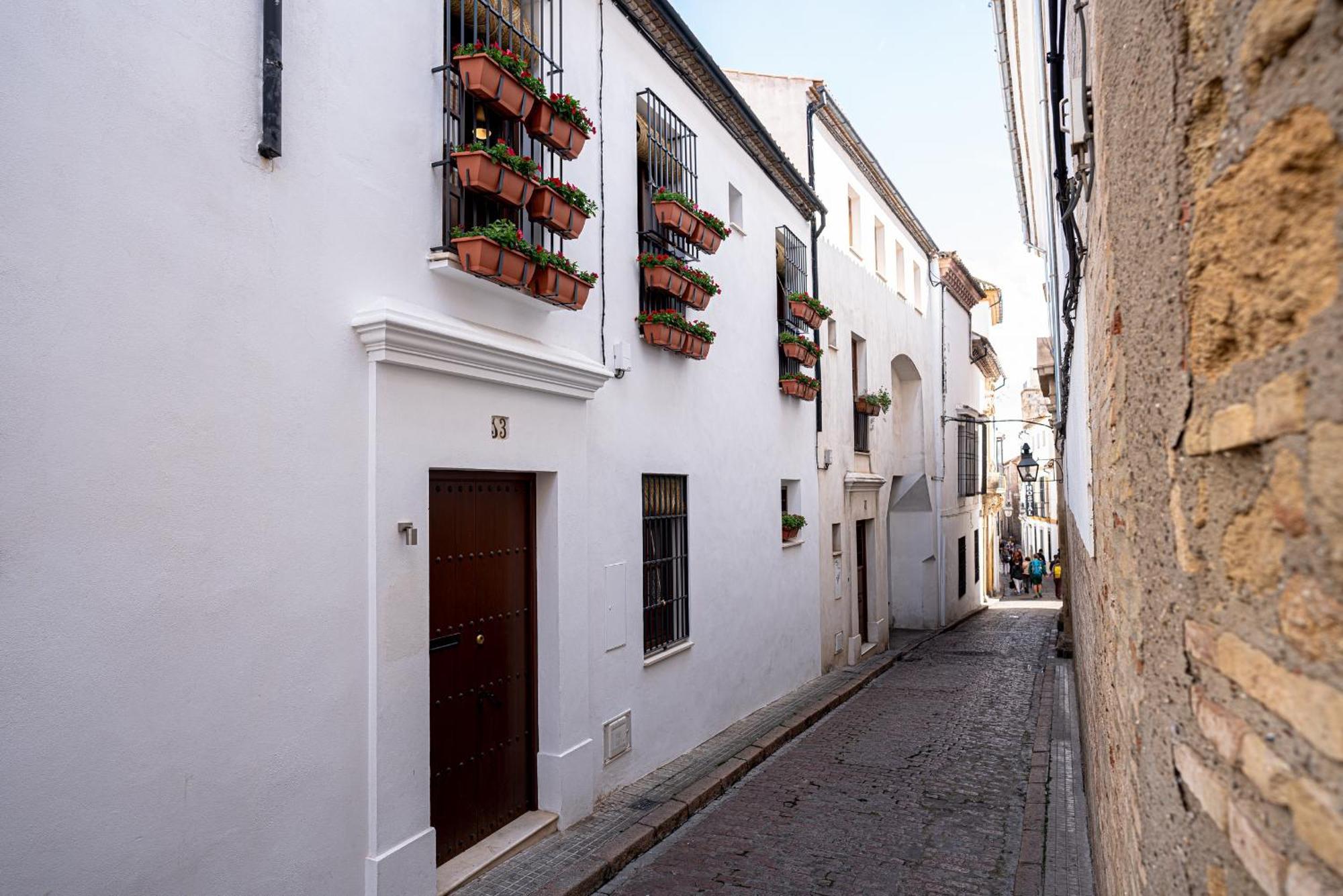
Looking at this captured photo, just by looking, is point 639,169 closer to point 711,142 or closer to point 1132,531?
point 711,142

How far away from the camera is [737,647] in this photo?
9.42 metres

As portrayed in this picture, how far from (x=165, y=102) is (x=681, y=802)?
5643 mm

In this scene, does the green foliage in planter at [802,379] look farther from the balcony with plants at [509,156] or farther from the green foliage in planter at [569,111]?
the green foliage in planter at [569,111]

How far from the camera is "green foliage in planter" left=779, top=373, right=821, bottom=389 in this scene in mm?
11000

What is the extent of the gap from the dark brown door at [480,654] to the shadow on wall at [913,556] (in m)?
13.7

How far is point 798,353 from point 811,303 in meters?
0.82

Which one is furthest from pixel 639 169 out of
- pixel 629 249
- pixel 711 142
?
pixel 711 142

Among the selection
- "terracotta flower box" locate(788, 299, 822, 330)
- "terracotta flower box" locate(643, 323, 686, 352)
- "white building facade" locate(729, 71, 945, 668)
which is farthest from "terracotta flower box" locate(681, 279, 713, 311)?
"white building facade" locate(729, 71, 945, 668)

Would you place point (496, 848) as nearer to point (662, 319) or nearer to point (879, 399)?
point (662, 319)

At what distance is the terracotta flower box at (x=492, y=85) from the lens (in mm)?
4988

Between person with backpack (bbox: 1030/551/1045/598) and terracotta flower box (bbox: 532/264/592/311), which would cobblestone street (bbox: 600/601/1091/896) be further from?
person with backpack (bbox: 1030/551/1045/598)

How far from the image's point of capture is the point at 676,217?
7730 mm

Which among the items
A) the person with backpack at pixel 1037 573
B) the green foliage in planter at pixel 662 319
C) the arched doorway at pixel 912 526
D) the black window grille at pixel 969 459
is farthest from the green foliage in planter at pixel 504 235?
the person with backpack at pixel 1037 573

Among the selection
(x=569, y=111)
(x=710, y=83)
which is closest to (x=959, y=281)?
(x=710, y=83)
